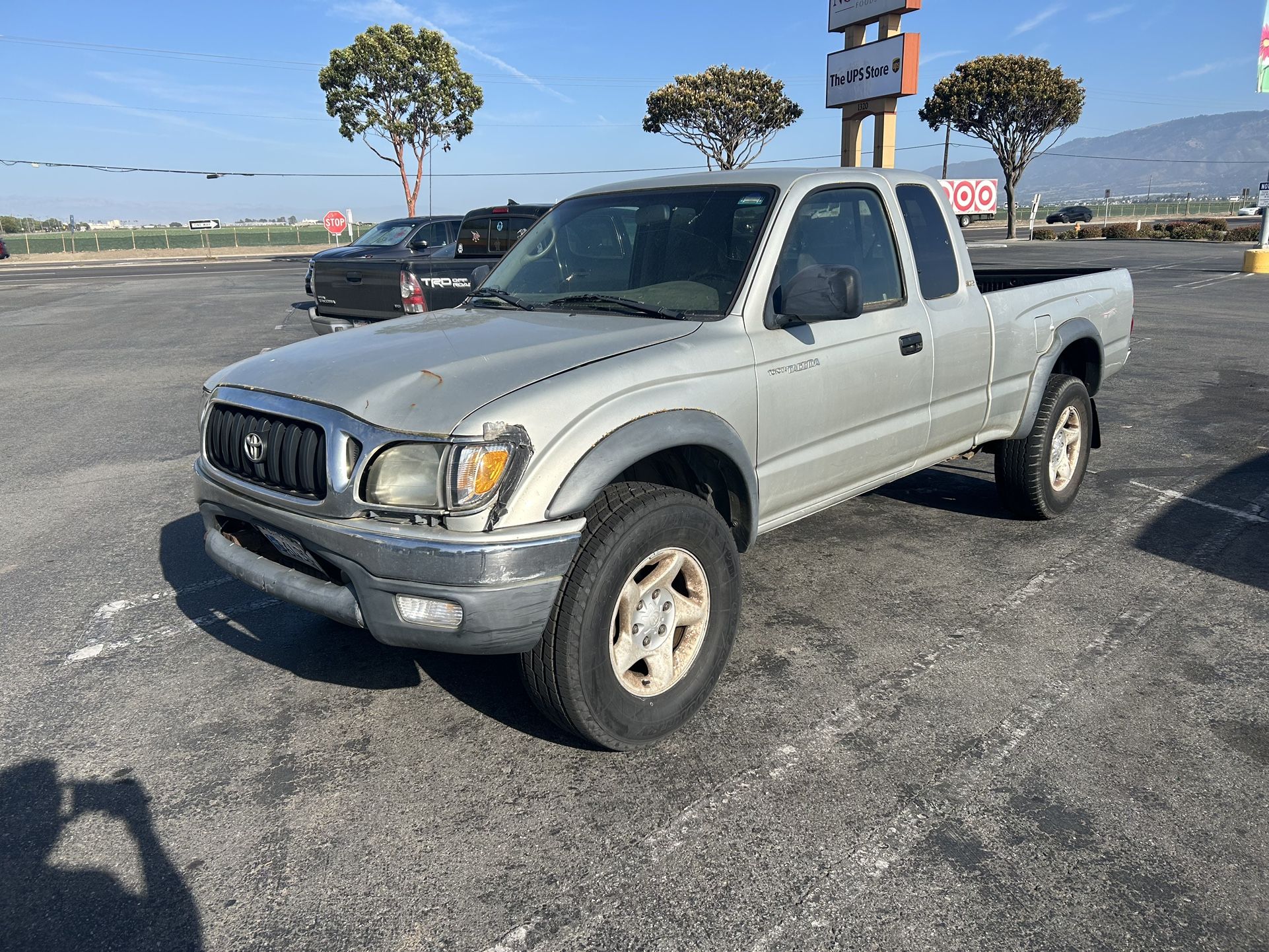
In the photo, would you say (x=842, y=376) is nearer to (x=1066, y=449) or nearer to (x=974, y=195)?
(x=1066, y=449)

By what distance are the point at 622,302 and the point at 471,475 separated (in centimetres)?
131

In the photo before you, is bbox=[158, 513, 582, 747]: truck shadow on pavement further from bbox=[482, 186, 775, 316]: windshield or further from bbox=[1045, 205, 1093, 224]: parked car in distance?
bbox=[1045, 205, 1093, 224]: parked car in distance

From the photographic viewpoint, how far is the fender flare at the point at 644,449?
2.77 metres

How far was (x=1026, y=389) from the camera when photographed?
16.3 ft

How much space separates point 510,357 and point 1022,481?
128 inches

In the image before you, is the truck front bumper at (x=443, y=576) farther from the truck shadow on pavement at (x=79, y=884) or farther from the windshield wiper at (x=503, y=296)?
the windshield wiper at (x=503, y=296)

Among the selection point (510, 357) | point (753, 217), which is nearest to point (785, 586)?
point (753, 217)

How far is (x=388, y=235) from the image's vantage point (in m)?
16.5

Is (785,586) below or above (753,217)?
below

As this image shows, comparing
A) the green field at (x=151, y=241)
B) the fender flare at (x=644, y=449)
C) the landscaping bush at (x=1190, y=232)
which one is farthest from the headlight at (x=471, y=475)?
the green field at (x=151, y=241)

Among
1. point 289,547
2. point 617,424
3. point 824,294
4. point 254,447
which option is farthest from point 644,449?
point 254,447

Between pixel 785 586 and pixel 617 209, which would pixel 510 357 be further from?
pixel 785 586

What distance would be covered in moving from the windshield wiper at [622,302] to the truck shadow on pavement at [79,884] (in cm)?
234

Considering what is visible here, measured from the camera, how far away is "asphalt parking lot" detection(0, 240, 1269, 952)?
238cm
